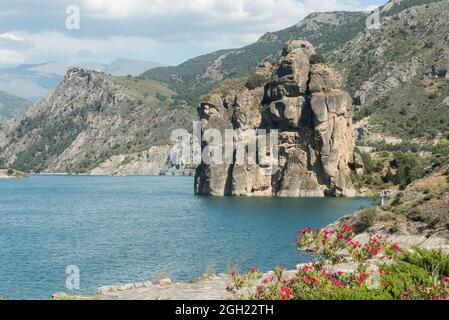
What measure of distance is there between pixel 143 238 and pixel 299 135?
65397 millimetres

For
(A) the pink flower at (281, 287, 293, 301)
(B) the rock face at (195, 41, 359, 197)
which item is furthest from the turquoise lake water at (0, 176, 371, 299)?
(A) the pink flower at (281, 287, 293, 301)

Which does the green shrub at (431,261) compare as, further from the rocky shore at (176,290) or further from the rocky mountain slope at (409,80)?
the rocky mountain slope at (409,80)

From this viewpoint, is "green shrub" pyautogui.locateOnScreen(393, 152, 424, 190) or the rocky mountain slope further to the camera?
the rocky mountain slope

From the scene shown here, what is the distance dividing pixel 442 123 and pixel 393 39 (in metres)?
55.1

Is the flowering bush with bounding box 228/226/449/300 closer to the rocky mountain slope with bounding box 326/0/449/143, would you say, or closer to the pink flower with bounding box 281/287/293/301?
the pink flower with bounding box 281/287/293/301

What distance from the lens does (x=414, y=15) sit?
19700 cm

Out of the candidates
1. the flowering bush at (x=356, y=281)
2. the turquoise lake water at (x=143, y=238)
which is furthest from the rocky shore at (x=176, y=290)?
the turquoise lake water at (x=143, y=238)

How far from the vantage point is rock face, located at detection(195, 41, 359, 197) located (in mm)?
119062

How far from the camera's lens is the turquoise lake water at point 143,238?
41.6 m

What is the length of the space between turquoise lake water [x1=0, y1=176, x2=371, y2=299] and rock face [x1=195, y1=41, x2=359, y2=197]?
1015 centimetres

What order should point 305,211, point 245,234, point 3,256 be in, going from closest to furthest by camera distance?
point 3,256 → point 245,234 → point 305,211

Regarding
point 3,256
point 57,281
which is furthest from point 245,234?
point 57,281

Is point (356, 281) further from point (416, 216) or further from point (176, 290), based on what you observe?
point (416, 216)

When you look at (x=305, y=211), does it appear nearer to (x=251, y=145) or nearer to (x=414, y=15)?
(x=251, y=145)
